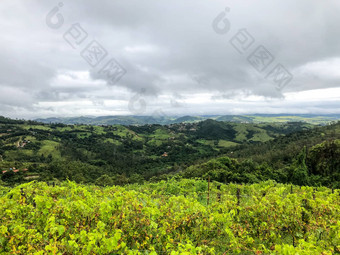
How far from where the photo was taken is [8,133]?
165625 mm

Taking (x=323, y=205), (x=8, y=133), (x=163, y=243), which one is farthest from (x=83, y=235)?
(x=8, y=133)

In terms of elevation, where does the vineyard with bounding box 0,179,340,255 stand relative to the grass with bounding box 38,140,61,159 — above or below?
above

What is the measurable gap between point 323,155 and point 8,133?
220297mm

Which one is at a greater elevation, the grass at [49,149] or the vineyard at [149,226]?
the vineyard at [149,226]

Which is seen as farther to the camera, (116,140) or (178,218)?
(116,140)

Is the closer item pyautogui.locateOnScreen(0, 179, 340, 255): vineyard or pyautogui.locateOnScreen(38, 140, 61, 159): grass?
pyautogui.locateOnScreen(0, 179, 340, 255): vineyard

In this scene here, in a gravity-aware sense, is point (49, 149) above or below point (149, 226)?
below

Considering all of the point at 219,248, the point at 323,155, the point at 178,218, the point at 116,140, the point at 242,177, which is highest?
the point at 178,218

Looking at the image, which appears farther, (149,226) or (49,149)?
(49,149)

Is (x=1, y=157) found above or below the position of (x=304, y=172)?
below

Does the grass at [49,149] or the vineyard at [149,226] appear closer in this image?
the vineyard at [149,226]

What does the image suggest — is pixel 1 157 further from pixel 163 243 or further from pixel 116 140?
pixel 163 243

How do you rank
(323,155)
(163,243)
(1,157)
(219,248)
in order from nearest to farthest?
(163,243)
(219,248)
(323,155)
(1,157)

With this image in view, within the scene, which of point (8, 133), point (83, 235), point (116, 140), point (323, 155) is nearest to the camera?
point (83, 235)
